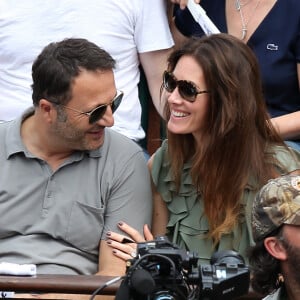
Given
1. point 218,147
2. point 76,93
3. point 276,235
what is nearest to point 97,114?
point 76,93

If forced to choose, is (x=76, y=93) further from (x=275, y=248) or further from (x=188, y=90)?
(x=275, y=248)

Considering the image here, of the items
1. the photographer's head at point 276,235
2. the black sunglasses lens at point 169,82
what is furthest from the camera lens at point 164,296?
the black sunglasses lens at point 169,82

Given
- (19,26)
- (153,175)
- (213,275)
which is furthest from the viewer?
Result: (19,26)

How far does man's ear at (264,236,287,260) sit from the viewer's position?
2.98 meters

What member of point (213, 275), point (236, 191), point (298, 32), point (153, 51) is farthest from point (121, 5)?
point (213, 275)

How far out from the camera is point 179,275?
8.42ft

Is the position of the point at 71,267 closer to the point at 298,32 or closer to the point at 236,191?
the point at 236,191

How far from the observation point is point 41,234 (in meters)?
3.82

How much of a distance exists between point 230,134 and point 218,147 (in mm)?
73

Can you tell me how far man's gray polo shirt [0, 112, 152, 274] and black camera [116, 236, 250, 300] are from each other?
Answer: 47.1 inches

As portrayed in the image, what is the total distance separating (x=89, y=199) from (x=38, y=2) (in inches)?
43.8

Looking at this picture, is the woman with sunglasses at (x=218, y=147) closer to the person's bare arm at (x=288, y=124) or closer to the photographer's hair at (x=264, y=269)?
the person's bare arm at (x=288, y=124)

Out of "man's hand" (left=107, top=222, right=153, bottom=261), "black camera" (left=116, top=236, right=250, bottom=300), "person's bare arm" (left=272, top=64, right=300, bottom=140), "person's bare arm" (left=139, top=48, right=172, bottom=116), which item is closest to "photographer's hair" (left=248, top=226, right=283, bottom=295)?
"black camera" (left=116, top=236, right=250, bottom=300)

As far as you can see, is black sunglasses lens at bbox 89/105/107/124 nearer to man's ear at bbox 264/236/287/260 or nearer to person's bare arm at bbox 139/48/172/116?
person's bare arm at bbox 139/48/172/116
